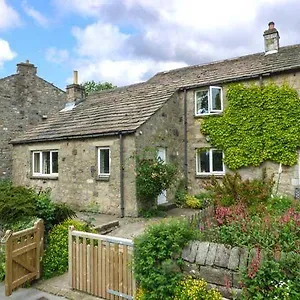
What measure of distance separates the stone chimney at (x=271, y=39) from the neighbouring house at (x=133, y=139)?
0.05 m

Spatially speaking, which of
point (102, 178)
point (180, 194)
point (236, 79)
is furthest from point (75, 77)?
point (180, 194)

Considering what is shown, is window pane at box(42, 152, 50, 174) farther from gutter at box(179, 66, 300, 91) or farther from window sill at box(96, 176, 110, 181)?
gutter at box(179, 66, 300, 91)

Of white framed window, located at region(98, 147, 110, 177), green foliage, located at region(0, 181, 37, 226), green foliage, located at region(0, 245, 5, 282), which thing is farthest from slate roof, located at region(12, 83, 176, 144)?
green foliage, located at region(0, 245, 5, 282)

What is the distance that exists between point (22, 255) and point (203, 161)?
34.6 ft

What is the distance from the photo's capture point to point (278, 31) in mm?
16812

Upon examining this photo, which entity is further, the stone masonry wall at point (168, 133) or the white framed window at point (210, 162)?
the white framed window at point (210, 162)

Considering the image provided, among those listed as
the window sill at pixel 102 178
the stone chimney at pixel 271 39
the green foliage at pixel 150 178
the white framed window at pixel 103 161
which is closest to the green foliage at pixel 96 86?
the stone chimney at pixel 271 39

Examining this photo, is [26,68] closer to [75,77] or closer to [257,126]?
[75,77]

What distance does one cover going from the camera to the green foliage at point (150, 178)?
1213 cm

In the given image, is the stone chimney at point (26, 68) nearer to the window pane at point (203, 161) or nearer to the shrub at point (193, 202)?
the window pane at point (203, 161)

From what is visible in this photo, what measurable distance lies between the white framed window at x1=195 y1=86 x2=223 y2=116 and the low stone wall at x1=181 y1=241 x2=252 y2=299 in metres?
11.0

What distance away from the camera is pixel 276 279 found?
4.13 metres

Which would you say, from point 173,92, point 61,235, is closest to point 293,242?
point 61,235

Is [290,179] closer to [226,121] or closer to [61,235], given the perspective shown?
[226,121]
